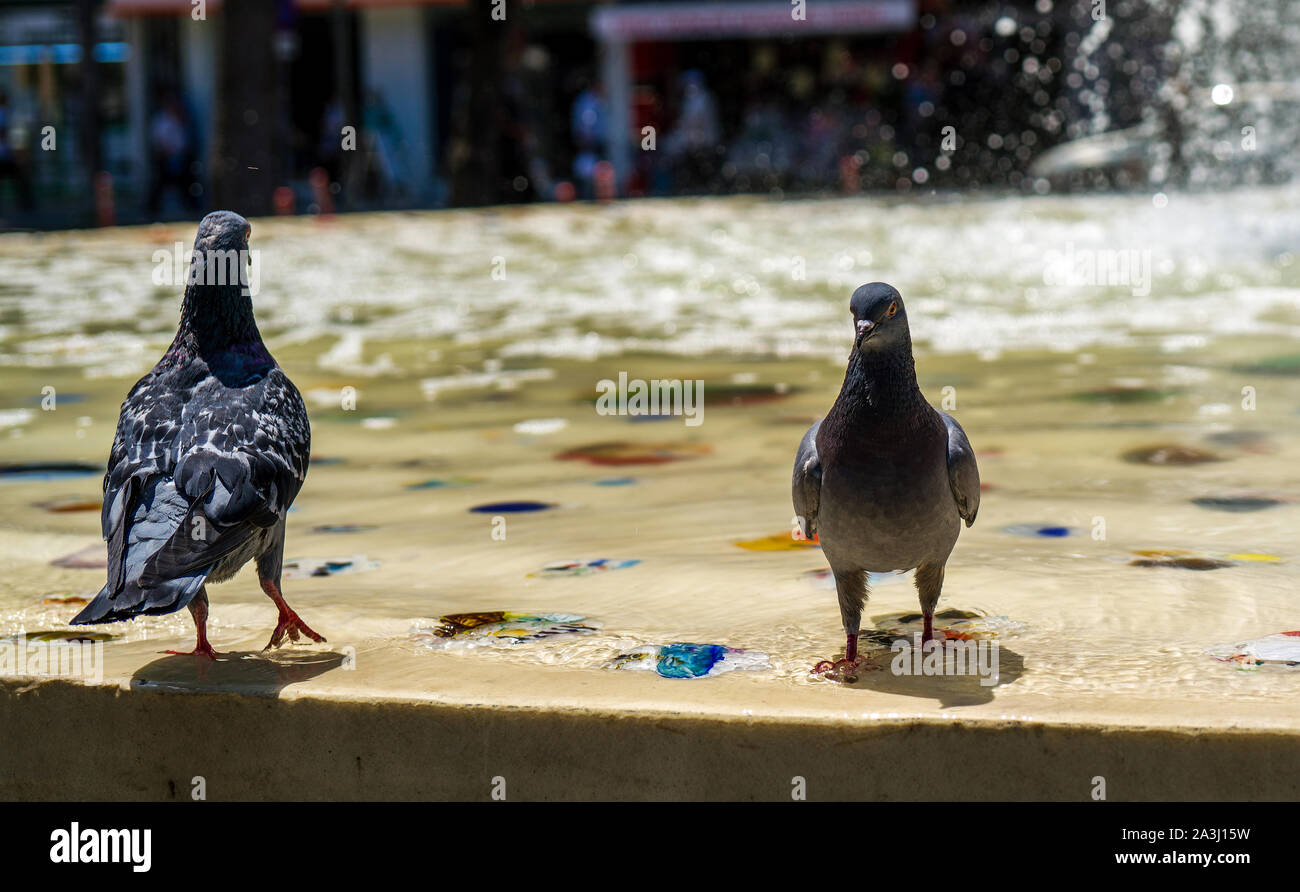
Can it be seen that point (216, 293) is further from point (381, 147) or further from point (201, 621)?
point (381, 147)

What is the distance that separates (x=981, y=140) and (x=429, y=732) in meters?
24.7

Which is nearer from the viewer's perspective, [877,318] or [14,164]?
[877,318]

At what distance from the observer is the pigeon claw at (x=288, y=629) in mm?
3506

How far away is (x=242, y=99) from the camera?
15523mm

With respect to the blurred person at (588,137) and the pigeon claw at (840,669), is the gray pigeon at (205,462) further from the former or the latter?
the blurred person at (588,137)

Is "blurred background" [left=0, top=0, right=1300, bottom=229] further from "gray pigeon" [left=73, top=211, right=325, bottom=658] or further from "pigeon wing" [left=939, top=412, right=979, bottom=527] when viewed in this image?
"pigeon wing" [left=939, top=412, right=979, bottom=527]

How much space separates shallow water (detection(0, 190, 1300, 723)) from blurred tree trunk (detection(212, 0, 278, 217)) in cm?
248

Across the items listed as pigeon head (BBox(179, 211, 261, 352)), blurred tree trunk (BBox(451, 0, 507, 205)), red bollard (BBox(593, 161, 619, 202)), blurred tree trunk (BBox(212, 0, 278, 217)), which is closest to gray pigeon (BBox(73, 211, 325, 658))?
pigeon head (BBox(179, 211, 261, 352))

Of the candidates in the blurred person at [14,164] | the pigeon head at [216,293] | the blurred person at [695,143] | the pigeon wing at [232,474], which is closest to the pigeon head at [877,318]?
the pigeon wing at [232,474]

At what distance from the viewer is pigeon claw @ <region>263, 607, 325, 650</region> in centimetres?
351

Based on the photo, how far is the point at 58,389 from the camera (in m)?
7.33

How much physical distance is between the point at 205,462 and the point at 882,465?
1363mm

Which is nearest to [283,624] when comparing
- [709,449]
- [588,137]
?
[709,449]

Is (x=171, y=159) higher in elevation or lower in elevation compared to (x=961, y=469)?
higher
